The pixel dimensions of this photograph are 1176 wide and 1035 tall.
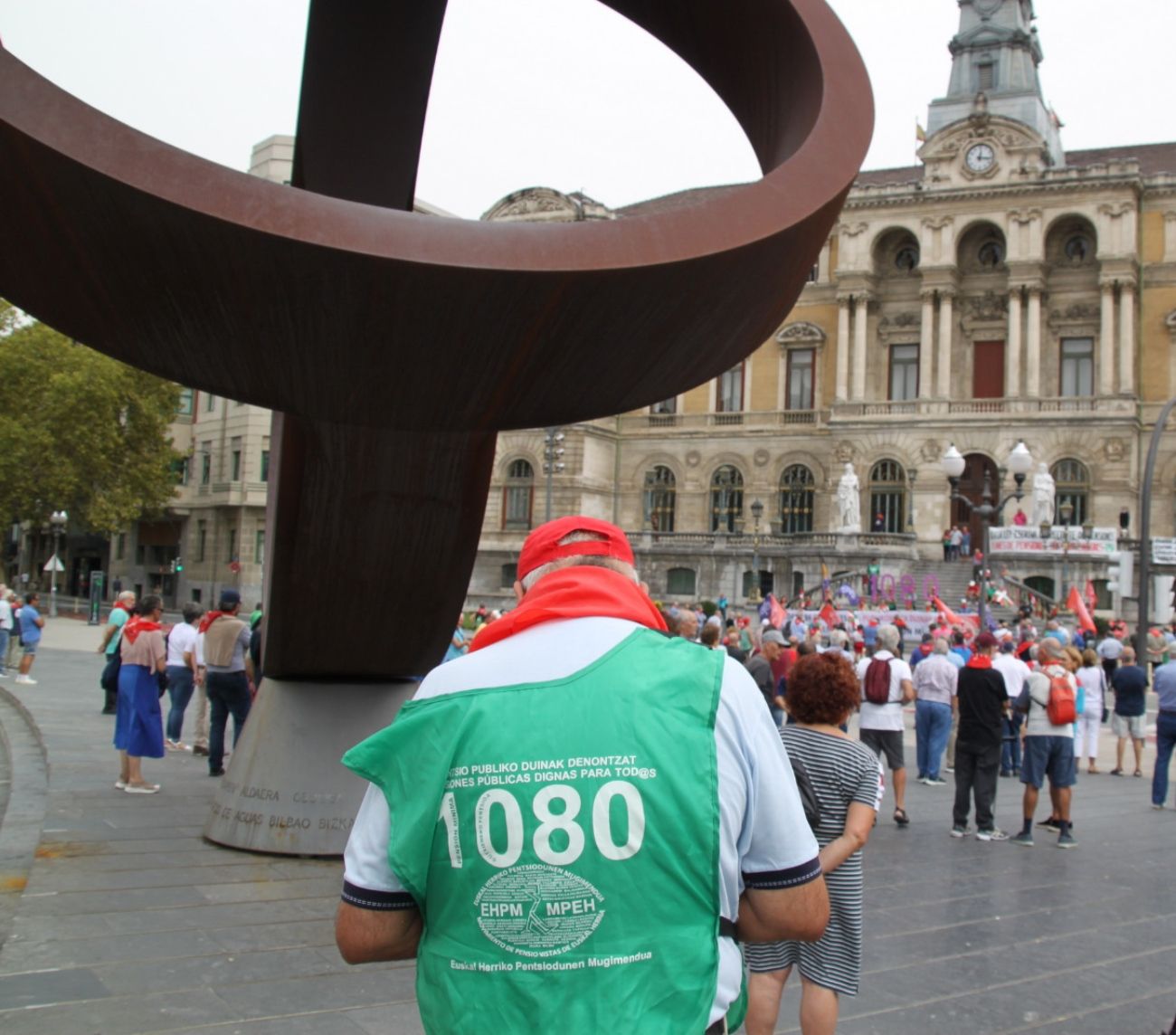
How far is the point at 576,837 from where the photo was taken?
195cm

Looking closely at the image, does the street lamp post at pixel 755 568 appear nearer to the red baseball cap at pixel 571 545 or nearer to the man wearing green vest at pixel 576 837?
the red baseball cap at pixel 571 545

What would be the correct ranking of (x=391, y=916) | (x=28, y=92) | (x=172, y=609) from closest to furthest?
(x=391, y=916), (x=28, y=92), (x=172, y=609)

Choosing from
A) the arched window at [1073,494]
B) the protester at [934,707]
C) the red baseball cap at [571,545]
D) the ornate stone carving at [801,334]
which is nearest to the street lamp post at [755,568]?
the ornate stone carving at [801,334]

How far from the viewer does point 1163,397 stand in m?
42.4

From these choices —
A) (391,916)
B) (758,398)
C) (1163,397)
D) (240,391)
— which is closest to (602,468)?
(758,398)

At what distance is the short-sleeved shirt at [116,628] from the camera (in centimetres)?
1351

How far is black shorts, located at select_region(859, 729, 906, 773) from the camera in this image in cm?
986

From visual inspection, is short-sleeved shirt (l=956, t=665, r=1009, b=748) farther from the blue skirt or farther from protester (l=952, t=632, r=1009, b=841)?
the blue skirt

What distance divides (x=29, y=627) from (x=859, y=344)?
35259 mm

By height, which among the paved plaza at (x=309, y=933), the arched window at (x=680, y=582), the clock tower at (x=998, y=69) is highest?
the clock tower at (x=998, y=69)

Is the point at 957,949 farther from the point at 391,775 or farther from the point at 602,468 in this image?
the point at 602,468

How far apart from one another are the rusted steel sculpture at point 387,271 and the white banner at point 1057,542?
3142cm

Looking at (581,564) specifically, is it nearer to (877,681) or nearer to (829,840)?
(829,840)

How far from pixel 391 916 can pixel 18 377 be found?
41.7 m
